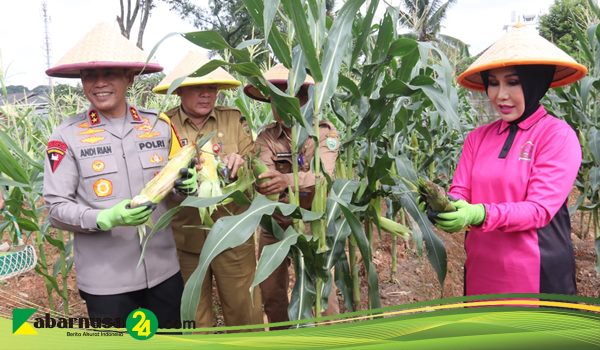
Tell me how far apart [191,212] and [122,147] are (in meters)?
0.65

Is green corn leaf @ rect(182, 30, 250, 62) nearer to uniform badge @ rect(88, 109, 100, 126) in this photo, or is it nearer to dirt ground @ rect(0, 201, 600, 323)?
uniform badge @ rect(88, 109, 100, 126)

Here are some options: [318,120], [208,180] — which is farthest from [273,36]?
[208,180]

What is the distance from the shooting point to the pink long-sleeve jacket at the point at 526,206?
1544 mm

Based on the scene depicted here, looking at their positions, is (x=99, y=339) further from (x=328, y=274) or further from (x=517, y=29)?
(x=517, y=29)

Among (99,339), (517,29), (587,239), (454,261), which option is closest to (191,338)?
(99,339)

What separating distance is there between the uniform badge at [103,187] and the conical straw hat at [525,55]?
1563 mm

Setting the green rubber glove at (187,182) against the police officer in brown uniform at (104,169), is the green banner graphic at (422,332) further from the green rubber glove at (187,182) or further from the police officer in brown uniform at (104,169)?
the green rubber glove at (187,182)

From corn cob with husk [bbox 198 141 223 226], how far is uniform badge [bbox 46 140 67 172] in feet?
1.83

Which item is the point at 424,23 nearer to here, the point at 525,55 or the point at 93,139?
the point at 525,55

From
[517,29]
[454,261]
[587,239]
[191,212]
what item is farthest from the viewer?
[587,239]

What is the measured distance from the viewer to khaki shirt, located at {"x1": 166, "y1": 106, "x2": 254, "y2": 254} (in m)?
2.39

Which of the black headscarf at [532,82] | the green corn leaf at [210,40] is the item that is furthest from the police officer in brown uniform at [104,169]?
the black headscarf at [532,82]

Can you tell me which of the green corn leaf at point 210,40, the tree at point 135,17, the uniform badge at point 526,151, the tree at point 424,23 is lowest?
the uniform badge at point 526,151

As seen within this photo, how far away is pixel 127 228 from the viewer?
185 cm
